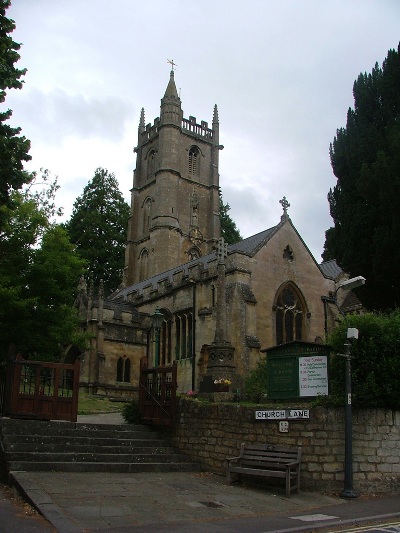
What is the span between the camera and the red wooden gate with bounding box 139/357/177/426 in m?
14.6

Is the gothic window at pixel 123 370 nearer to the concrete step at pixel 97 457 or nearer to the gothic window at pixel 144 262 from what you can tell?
the gothic window at pixel 144 262

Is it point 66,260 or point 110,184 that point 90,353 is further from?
point 110,184

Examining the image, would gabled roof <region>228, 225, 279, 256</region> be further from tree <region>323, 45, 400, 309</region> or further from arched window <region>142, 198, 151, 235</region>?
arched window <region>142, 198, 151, 235</region>

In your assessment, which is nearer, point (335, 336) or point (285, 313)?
point (335, 336)

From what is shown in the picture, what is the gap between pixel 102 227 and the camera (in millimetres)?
54094

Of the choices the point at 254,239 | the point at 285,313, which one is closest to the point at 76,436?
the point at 285,313

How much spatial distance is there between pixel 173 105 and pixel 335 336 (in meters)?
45.2

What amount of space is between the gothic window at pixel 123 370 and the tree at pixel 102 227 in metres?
19.0

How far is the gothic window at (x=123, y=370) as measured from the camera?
33.5 m

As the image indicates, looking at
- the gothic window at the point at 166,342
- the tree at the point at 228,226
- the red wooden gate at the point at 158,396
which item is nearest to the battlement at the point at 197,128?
the tree at the point at 228,226

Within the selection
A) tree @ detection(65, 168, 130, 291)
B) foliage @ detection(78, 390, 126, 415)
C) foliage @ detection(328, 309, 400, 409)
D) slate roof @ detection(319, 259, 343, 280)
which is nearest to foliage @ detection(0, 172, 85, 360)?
foliage @ detection(78, 390, 126, 415)

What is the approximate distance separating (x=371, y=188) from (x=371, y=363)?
10.1 metres

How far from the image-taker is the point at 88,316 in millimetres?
33219

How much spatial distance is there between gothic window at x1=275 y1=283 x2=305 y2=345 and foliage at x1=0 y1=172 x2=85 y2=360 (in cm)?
1265
